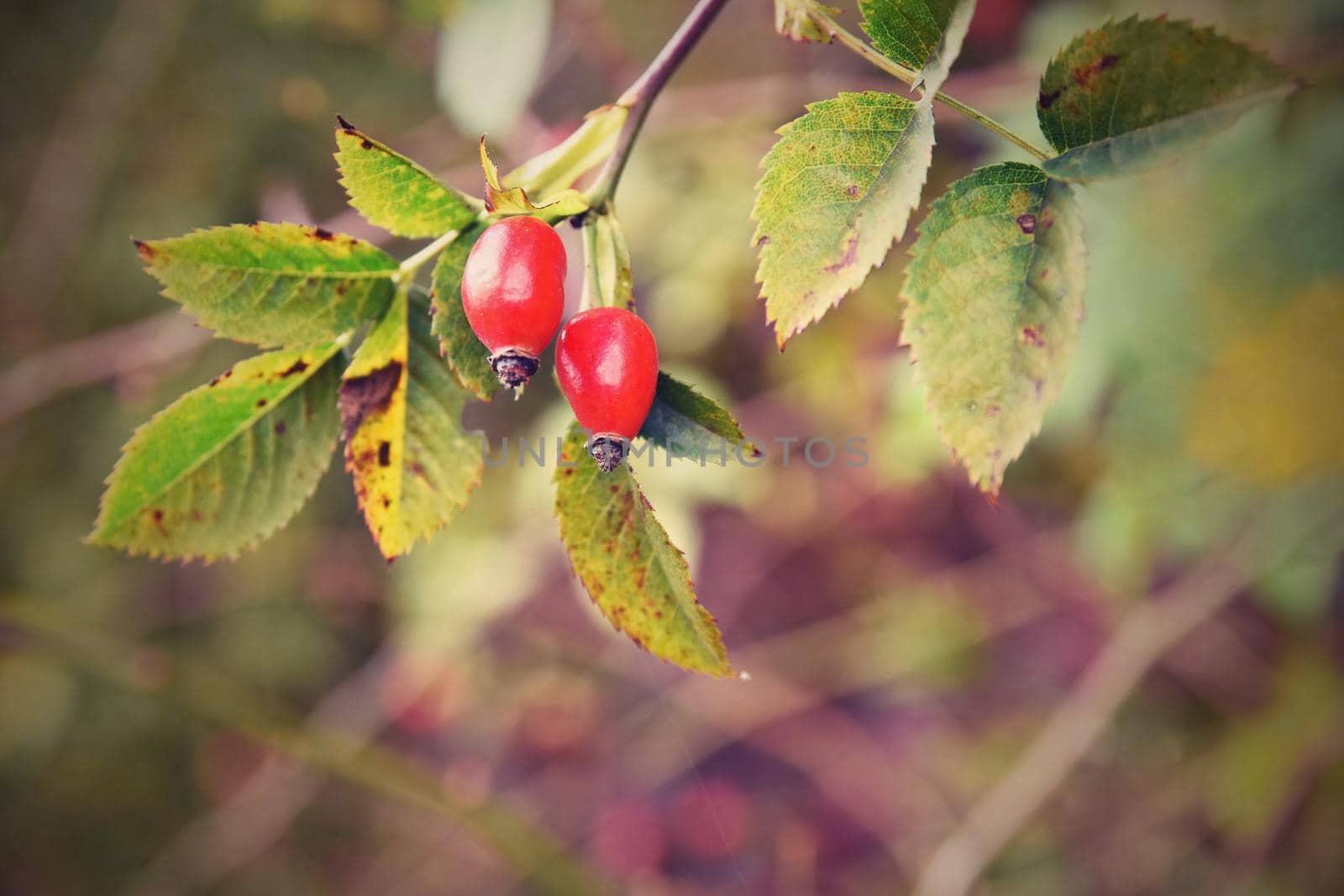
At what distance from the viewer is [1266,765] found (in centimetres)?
284

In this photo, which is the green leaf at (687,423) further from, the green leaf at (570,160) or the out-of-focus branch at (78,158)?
the out-of-focus branch at (78,158)

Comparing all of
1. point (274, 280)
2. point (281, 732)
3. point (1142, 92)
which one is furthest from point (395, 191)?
point (281, 732)

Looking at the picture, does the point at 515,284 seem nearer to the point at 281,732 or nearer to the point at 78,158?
the point at 281,732

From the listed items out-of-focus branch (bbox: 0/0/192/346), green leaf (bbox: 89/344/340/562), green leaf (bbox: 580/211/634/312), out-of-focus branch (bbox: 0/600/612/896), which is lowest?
out-of-focus branch (bbox: 0/600/612/896)

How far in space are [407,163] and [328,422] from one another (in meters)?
0.39

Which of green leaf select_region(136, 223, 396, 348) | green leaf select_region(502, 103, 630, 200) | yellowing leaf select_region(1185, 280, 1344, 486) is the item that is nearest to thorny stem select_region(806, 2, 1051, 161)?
green leaf select_region(502, 103, 630, 200)

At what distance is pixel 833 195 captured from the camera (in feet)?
2.97

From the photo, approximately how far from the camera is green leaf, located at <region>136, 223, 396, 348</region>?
99 centimetres

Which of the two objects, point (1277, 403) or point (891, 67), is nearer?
point (891, 67)

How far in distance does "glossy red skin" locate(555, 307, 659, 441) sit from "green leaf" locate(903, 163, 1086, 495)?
30 cm

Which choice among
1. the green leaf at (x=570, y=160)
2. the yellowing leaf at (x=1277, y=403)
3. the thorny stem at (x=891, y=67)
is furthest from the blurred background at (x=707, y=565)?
the thorny stem at (x=891, y=67)

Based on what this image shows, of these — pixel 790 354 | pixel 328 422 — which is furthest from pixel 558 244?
pixel 790 354

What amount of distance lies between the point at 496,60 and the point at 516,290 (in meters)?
1.44

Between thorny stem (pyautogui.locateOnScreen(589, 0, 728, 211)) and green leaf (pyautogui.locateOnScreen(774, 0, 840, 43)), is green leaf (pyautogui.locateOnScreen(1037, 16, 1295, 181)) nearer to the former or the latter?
green leaf (pyautogui.locateOnScreen(774, 0, 840, 43))
